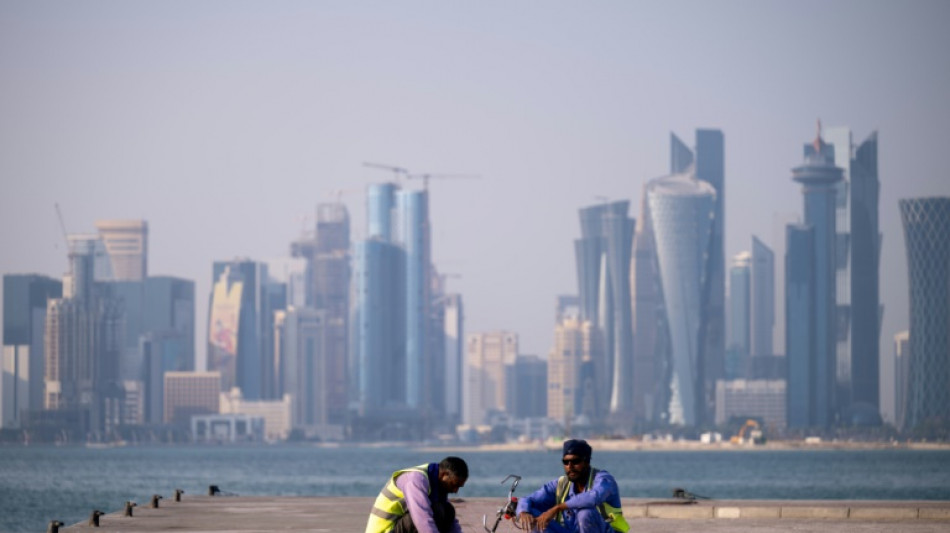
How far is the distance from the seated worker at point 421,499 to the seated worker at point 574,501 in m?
1.08

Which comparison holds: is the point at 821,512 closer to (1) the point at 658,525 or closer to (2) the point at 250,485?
(1) the point at 658,525

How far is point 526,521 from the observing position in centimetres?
1742

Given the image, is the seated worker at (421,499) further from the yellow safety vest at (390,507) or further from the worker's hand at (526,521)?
the worker's hand at (526,521)

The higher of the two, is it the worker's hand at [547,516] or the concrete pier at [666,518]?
the worker's hand at [547,516]

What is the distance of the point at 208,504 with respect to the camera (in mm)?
40156

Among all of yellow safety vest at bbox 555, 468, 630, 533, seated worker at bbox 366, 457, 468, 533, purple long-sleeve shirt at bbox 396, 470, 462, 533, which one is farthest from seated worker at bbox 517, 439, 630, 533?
purple long-sleeve shirt at bbox 396, 470, 462, 533

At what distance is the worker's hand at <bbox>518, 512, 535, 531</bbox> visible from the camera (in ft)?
57.2

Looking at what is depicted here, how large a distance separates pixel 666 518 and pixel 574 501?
15928 millimetres

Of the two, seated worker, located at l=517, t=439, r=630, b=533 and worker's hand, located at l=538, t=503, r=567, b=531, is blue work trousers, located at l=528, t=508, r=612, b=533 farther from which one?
worker's hand, located at l=538, t=503, r=567, b=531

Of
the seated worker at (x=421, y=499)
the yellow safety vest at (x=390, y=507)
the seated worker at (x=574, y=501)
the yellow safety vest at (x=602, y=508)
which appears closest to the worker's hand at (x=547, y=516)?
the seated worker at (x=574, y=501)

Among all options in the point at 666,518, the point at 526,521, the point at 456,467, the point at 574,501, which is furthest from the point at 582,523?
the point at 666,518

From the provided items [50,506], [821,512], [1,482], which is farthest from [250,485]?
[821,512]

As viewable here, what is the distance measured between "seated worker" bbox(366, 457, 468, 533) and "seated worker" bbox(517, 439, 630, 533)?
1.08 m

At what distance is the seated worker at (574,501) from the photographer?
17547 millimetres
